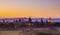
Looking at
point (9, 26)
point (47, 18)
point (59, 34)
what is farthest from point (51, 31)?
point (9, 26)

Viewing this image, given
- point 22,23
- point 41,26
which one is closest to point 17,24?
point 22,23

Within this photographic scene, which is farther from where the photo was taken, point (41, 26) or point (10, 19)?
point (10, 19)

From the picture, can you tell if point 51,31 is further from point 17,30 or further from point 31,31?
point 17,30

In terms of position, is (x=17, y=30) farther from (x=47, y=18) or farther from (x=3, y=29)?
(x=47, y=18)

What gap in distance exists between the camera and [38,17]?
8719 mm

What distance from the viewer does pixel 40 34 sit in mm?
7863

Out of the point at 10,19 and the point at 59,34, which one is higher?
the point at 10,19

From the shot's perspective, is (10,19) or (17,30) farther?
(10,19)

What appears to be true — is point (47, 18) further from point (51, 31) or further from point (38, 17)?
point (51, 31)

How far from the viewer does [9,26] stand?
8047mm

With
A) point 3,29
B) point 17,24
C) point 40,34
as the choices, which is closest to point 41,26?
point 40,34

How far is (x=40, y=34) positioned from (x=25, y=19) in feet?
3.19

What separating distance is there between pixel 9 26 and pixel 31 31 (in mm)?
833

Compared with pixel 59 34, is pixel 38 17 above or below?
above
